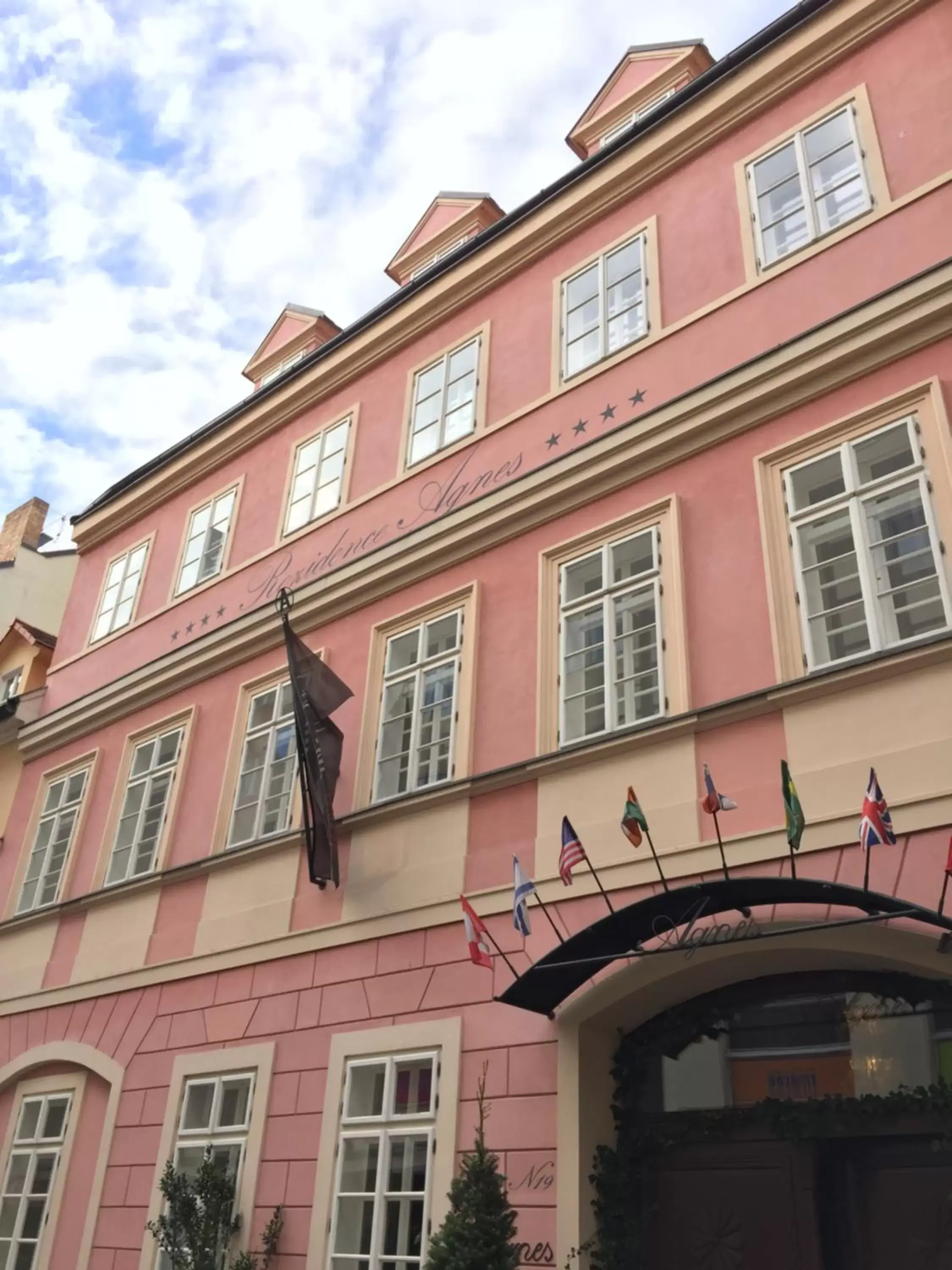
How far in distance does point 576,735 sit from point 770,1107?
2.86m

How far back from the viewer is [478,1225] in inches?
257

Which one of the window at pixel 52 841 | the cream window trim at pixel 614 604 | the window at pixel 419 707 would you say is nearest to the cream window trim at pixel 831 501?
the cream window trim at pixel 614 604

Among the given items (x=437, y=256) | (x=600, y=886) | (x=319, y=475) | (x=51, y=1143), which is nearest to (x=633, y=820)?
(x=600, y=886)

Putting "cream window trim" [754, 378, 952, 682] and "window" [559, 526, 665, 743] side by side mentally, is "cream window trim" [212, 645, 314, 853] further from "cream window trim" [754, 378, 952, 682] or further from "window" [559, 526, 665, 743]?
"cream window trim" [754, 378, 952, 682]

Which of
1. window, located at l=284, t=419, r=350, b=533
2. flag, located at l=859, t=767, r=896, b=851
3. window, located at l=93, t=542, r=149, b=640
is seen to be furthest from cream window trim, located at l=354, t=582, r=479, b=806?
window, located at l=93, t=542, r=149, b=640

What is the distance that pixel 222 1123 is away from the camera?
930 cm

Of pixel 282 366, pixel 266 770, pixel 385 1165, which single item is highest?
pixel 282 366

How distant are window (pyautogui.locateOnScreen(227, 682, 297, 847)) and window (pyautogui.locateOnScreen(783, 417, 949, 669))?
4.82 meters

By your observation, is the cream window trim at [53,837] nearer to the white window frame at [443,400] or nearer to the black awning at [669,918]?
the white window frame at [443,400]

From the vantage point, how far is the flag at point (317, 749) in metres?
9.16

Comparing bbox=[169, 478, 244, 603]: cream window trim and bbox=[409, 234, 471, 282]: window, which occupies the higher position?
bbox=[409, 234, 471, 282]: window

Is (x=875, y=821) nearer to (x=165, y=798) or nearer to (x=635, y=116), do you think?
(x=165, y=798)

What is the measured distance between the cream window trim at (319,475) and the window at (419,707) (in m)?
2.63

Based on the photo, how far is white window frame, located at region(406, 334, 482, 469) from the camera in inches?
451
